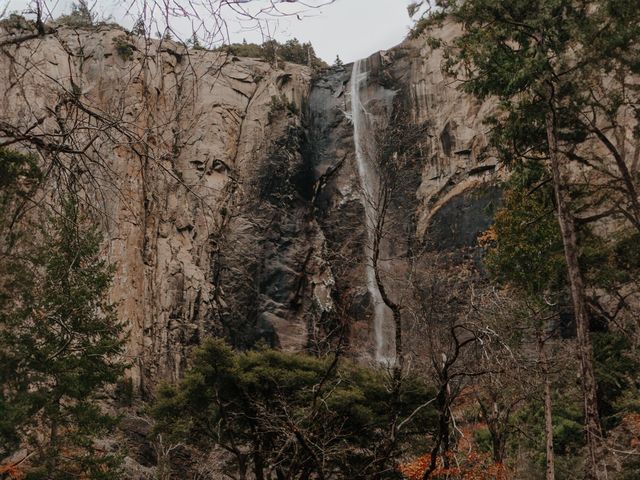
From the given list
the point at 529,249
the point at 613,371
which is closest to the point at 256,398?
the point at 529,249

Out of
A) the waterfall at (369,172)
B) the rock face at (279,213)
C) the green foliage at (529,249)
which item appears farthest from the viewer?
the waterfall at (369,172)

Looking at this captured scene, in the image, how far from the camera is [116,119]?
314cm

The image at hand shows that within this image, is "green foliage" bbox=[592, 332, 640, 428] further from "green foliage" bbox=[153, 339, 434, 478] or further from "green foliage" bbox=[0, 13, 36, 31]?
"green foliage" bbox=[0, 13, 36, 31]

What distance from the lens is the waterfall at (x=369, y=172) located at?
29.1 metres

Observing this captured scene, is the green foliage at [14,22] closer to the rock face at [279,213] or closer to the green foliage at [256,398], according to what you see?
the green foliage at [256,398]

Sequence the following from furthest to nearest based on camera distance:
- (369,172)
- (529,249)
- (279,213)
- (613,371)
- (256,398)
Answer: (369,172)
(279,213)
(613,371)
(529,249)
(256,398)

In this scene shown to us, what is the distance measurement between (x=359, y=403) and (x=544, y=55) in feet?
27.6

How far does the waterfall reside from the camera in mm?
29125

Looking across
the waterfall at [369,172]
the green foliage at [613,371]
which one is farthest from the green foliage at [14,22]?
the waterfall at [369,172]

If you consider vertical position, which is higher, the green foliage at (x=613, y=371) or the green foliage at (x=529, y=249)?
the green foliage at (x=529, y=249)

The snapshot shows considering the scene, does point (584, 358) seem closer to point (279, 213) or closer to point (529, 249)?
point (529, 249)

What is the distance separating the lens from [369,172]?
1316 inches

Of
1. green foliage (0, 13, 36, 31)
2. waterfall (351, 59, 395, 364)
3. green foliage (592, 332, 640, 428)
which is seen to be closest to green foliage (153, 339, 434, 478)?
green foliage (592, 332, 640, 428)

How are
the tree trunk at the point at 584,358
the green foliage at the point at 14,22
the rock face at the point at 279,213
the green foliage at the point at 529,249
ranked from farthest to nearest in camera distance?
the rock face at the point at 279,213 < the green foliage at the point at 529,249 < the tree trunk at the point at 584,358 < the green foliage at the point at 14,22
